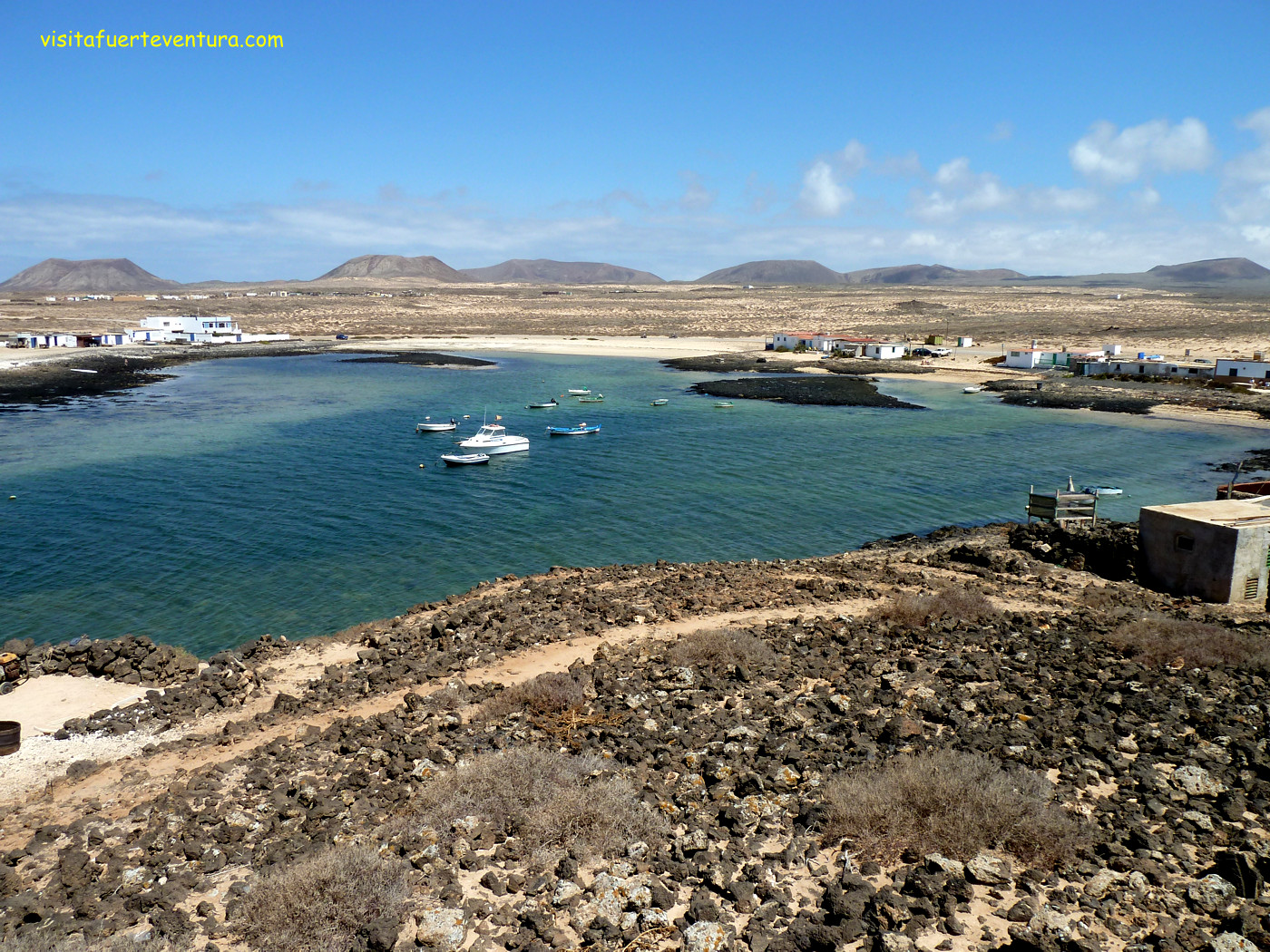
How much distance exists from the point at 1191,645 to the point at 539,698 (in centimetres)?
1111

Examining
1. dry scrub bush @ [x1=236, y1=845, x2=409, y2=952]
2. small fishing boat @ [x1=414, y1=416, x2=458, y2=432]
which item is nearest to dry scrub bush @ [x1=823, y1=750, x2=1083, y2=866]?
dry scrub bush @ [x1=236, y1=845, x2=409, y2=952]

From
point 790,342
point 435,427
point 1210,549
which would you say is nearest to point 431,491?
point 435,427

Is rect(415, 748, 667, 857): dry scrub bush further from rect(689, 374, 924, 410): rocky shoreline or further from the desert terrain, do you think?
the desert terrain

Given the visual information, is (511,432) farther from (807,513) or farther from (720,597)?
(720,597)

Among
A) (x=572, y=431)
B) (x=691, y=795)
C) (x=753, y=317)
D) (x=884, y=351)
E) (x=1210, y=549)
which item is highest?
(x=753, y=317)

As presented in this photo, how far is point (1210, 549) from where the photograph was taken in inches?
746

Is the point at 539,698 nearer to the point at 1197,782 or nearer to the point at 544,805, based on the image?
the point at 544,805

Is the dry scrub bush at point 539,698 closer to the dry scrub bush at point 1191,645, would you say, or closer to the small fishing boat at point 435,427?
the dry scrub bush at point 1191,645

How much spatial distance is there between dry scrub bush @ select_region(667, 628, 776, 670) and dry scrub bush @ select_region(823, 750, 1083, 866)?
454 centimetres

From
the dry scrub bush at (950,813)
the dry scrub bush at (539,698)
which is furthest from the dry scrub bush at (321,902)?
the dry scrub bush at (950,813)

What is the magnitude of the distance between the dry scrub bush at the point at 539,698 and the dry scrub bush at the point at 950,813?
4.46 m

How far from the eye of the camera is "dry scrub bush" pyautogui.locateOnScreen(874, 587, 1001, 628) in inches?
648

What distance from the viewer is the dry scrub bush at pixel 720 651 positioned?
14344mm

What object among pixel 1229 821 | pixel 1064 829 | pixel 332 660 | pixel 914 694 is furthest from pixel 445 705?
pixel 1229 821
